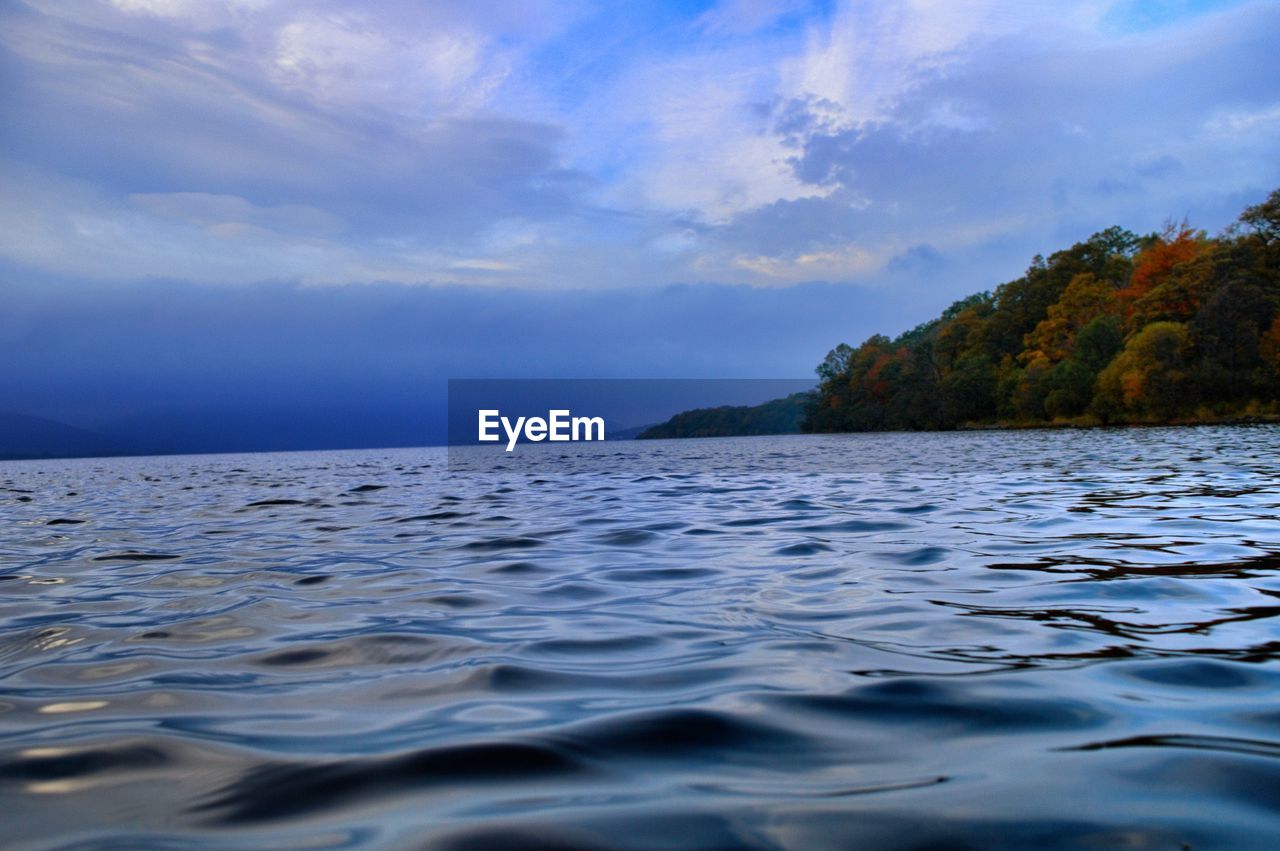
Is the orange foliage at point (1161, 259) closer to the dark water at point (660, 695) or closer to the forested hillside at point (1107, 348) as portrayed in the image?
the forested hillside at point (1107, 348)

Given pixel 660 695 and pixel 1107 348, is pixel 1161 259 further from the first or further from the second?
pixel 660 695

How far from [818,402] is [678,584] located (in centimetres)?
13621

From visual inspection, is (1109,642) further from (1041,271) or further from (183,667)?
(1041,271)

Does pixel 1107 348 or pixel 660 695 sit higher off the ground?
pixel 1107 348

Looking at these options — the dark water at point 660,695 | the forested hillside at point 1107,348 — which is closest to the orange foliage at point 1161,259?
the forested hillside at point 1107,348

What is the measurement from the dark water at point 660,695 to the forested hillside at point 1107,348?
70.9m

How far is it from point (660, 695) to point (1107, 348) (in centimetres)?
8945

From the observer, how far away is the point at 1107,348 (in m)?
78.6

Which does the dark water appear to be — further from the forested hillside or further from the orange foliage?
the orange foliage

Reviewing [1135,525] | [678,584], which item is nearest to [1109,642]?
[678,584]

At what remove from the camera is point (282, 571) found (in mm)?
6730

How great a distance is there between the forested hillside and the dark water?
7094cm

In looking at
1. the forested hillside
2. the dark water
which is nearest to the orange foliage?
the forested hillside

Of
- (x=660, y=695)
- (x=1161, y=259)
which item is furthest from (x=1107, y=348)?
(x=660, y=695)
